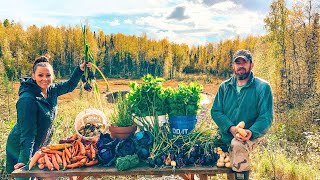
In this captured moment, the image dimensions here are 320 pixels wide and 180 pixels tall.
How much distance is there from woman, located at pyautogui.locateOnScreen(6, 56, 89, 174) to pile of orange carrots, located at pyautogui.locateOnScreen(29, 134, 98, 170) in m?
0.10

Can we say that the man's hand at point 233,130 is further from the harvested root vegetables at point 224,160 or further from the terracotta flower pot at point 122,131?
the terracotta flower pot at point 122,131

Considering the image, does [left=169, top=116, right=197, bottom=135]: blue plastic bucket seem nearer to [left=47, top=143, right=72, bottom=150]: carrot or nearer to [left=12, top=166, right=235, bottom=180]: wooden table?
[left=12, top=166, right=235, bottom=180]: wooden table

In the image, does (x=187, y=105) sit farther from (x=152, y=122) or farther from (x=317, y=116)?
(x=317, y=116)

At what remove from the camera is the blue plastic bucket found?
11.6 feet

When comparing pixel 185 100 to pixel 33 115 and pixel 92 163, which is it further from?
pixel 33 115

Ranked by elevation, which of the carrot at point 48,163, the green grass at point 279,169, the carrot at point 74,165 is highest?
the carrot at point 48,163

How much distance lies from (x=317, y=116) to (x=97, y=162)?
823cm

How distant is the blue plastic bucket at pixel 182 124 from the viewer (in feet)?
11.6

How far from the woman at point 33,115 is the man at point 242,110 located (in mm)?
1515

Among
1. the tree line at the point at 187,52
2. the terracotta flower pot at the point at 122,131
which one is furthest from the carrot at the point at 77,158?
the tree line at the point at 187,52

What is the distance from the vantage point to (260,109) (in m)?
3.28

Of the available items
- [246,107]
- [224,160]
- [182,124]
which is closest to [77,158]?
[182,124]

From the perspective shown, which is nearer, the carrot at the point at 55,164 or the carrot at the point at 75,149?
the carrot at the point at 55,164

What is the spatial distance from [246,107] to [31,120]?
6.02 ft
